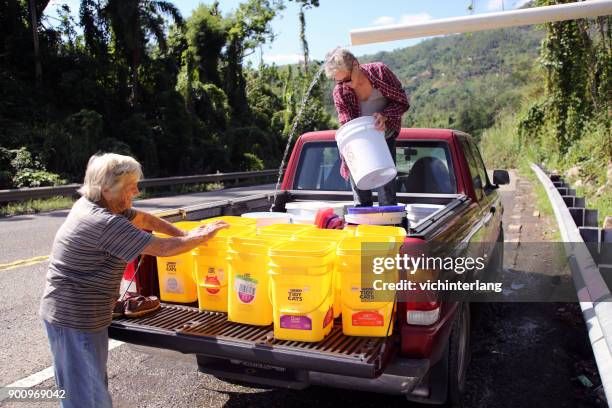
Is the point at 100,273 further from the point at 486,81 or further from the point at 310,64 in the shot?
the point at 486,81

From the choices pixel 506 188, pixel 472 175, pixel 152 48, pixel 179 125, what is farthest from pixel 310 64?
pixel 472 175

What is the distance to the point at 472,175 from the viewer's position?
5152mm

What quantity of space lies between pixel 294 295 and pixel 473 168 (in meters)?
3.15

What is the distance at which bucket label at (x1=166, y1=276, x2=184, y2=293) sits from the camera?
3.59 m

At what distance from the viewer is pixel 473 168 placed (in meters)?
5.43

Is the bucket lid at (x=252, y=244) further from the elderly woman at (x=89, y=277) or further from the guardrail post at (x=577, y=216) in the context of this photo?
the guardrail post at (x=577, y=216)

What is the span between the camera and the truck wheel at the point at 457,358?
3.39 meters

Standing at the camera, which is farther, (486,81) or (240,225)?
(486,81)

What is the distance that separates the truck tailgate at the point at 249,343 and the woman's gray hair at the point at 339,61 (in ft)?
6.91

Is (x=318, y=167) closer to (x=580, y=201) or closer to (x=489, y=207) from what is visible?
(x=489, y=207)

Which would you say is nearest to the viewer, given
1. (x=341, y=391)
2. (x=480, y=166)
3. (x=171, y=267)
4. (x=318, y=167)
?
(x=171, y=267)

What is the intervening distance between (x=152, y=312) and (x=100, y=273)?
0.58 meters

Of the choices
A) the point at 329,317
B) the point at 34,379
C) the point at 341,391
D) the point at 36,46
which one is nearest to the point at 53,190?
the point at 36,46

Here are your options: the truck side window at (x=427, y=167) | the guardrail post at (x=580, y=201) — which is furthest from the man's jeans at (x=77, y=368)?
the guardrail post at (x=580, y=201)
